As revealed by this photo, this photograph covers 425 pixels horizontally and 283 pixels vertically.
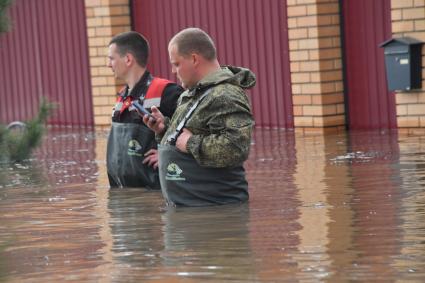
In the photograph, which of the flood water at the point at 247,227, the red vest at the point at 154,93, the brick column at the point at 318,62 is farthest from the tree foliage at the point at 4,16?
the brick column at the point at 318,62

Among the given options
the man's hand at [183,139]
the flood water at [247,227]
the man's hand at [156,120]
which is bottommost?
the flood water at [247,227]

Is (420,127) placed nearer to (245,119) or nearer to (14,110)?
(245,119)

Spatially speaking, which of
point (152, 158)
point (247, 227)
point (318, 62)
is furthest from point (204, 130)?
point (318, 62)

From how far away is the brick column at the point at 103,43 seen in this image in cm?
1828

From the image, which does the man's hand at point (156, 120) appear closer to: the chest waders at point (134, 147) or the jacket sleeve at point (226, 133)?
the jacket sleeve at point (226, 133)

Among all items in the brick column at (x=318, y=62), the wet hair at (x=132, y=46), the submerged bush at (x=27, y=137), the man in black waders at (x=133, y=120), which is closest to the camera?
the man in black waders at (x=133, y=120)

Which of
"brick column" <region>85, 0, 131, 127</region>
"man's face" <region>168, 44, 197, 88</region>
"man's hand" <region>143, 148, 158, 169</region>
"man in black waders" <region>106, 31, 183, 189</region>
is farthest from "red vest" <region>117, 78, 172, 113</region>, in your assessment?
"brick column" <region>85, 0, 131, 127</region>

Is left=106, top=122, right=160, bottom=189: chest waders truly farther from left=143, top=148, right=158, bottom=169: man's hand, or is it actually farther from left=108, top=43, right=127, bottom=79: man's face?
left=108, top=43, right=127, bottom=79: man's face

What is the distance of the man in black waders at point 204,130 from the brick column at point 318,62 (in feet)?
21.0

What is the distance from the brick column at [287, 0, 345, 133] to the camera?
1535cm

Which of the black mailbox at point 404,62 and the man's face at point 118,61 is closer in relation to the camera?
the man's face at point 118,61

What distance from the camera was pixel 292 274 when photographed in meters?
6.55

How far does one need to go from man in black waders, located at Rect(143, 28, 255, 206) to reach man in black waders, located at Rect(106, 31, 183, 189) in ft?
3.57

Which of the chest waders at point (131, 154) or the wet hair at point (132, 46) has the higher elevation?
the wet hair at point (132, 46)
